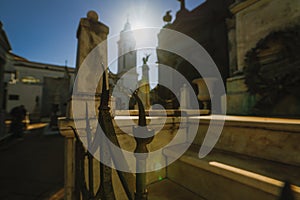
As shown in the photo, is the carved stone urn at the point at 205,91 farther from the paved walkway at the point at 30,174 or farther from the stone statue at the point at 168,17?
the stone statue at the point at 168,17

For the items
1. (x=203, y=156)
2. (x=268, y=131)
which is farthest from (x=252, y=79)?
(x=203, y=156)

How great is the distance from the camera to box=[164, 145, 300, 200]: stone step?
1.30 meters

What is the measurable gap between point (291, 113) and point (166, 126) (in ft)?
13.6

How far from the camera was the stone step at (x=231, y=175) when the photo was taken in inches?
51.3

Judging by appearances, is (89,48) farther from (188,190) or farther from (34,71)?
(34,71)

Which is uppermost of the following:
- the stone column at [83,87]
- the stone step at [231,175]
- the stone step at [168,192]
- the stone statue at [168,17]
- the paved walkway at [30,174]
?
the stone statue at [168,17]

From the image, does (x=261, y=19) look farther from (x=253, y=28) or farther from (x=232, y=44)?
(x=232, y=44)

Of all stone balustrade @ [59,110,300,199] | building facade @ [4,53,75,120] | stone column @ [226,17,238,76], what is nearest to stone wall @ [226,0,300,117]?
stone column @ [226,17,238,76]

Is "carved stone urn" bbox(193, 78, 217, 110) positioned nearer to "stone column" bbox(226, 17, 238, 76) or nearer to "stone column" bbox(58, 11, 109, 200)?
"stone column" bbox(226, 17, 238, 76)

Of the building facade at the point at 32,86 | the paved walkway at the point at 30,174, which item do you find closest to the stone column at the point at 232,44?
the paved walkway at the point at 30,174

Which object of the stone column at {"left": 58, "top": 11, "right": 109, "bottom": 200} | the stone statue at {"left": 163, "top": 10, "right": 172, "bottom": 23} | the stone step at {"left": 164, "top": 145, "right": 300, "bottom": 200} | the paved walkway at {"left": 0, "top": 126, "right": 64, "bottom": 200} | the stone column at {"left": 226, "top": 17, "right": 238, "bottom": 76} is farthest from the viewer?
the stone statue at {"left": 163, "top": 10, "right": 172, "bottom": 23}

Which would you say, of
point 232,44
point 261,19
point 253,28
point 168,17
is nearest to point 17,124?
point 232,44

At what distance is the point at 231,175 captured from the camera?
4.97ft

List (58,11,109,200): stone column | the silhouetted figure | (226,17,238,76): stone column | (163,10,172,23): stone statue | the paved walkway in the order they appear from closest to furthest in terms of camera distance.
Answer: (58,11,109,200): stone column
the paved walkway
(226,17,238,76): stone column
the silhouetted figure
(163,10,172,23): stone statue
